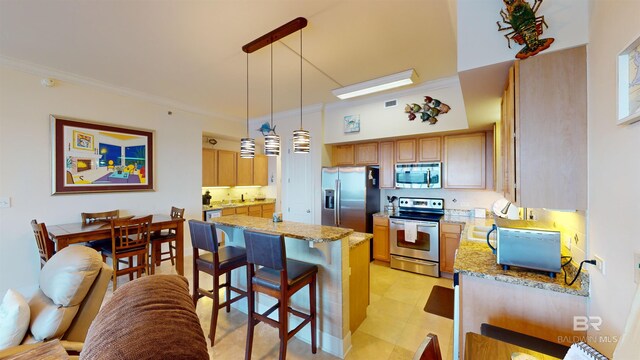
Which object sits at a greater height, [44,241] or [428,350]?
[428,350]

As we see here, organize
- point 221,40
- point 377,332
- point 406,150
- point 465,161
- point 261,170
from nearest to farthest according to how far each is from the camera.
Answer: point 377,332 → point 221,40 → point 465,161 → point 406,150 → point 261,170

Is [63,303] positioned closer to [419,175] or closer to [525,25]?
[525,25]

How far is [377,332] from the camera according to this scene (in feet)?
7.48

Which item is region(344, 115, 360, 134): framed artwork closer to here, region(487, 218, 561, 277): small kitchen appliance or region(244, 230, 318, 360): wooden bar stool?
region(244, 230, 318, 360): wooden bar stool

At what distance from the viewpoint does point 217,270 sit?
2.07 meters

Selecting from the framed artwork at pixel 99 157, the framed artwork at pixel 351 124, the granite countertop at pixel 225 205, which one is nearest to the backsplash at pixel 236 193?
the granite countertop at pixel 225 205

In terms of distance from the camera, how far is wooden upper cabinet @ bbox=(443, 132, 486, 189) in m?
3.41

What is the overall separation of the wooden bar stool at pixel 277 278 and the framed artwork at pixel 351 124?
109 inches

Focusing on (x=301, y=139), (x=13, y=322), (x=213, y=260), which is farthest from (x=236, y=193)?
(x=13, y=322)

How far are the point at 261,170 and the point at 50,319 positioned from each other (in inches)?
199

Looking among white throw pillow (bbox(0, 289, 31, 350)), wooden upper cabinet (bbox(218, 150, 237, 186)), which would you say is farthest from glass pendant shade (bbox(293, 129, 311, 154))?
wooden upper cabinet (bbox(218, 150, 237, 186))

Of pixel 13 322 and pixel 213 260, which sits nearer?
pixel 13 322

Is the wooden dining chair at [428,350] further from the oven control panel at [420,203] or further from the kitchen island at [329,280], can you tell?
the oven control panel at [420,203]

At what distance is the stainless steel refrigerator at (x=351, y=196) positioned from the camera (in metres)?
3.98
